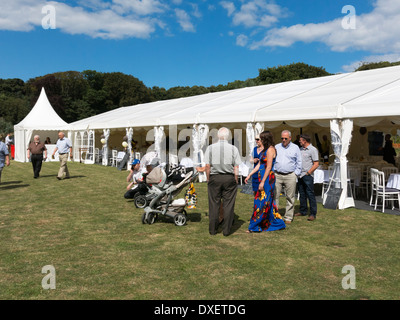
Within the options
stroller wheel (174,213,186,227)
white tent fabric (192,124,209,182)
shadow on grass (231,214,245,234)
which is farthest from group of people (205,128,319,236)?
white tent fabric (192,124,209,182)

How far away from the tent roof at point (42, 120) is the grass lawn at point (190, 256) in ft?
55.5

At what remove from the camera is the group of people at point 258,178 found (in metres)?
5.04

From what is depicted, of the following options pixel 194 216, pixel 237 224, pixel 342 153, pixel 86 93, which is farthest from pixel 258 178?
pixel 86 93

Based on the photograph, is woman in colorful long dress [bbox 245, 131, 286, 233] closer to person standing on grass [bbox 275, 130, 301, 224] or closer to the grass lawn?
the grass lawn

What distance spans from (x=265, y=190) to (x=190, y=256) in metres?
1.63

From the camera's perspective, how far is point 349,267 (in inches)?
157

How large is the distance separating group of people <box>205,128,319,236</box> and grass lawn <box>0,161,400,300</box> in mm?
245

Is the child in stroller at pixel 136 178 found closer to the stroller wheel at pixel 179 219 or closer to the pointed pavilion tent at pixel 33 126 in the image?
the stroller wheel at pixel 179 219

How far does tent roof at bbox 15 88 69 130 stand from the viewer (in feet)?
74.0

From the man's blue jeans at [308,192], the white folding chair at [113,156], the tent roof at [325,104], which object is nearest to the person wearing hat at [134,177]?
the man's blue jeans at [308,192]

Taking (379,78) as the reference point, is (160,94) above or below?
above
